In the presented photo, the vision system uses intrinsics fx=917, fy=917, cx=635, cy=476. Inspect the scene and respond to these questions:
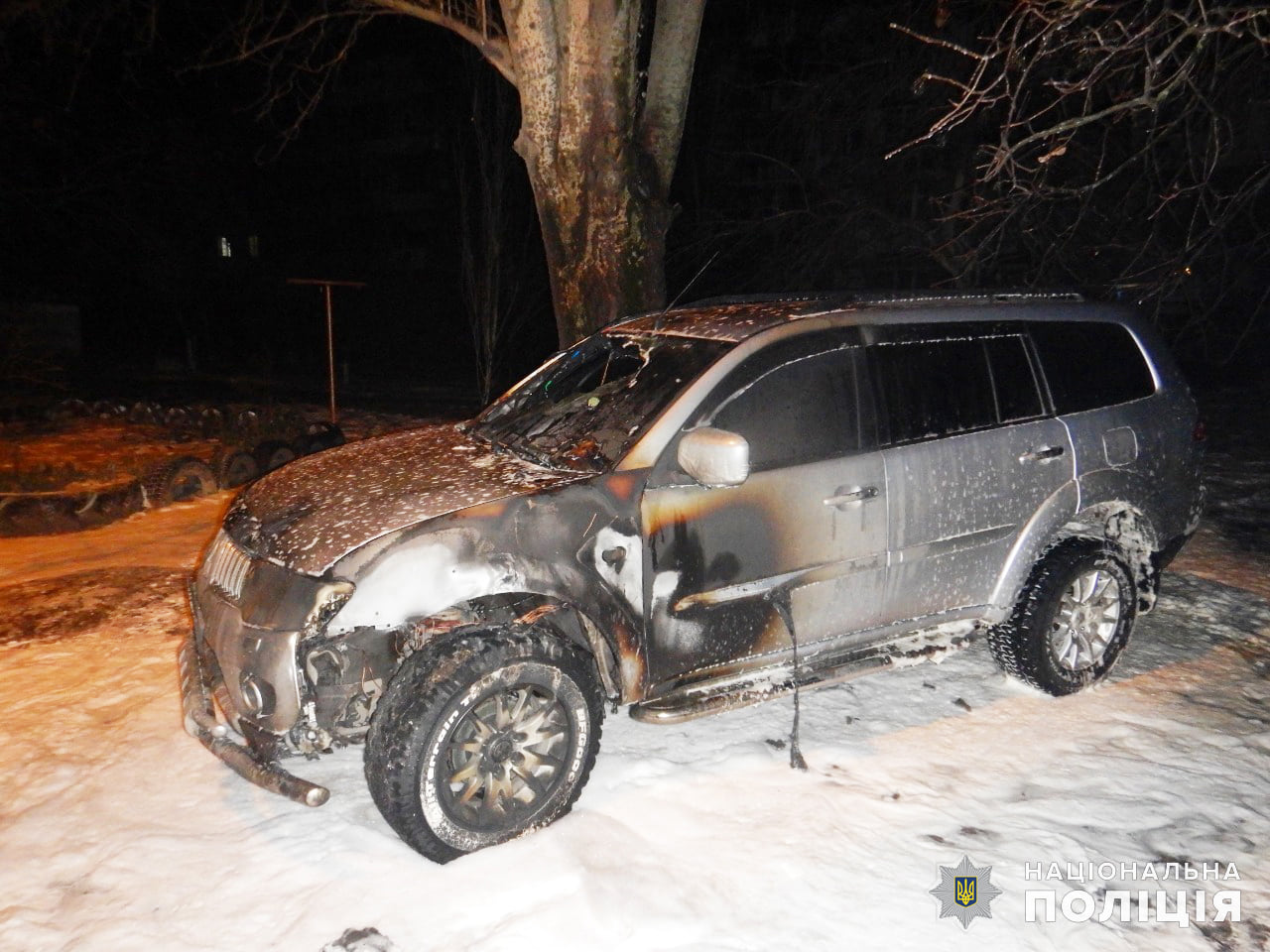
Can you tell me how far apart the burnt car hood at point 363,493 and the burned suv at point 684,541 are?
2 cm

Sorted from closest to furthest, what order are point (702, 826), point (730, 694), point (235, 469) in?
1. point (702, 826)
2. point (730, 694)
3. point (235, 469)

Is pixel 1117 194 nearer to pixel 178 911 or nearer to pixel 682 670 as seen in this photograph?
pixel 682 670

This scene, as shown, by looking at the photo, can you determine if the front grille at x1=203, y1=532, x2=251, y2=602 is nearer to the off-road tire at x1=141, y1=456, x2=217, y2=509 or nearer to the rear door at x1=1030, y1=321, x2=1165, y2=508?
the rear door at x1=1030, y1=321, x2=1165, y2=508

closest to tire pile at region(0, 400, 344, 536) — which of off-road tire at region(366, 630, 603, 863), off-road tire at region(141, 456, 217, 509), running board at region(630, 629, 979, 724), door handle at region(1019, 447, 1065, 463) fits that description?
off-road tire at region(141, 456, 217, 509)

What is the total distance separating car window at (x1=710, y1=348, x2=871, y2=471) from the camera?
386cm

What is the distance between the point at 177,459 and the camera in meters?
8.52

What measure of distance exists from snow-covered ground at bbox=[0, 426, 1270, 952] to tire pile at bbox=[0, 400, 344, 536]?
8.79 feet

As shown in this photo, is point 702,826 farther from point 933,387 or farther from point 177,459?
point 177,459

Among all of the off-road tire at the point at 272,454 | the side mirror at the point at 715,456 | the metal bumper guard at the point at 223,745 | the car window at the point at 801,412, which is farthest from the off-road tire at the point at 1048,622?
the off-road tire at the point at 272,454

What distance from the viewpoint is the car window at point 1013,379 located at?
14.8 feet

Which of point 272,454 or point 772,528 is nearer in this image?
point 772,528

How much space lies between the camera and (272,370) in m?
25.0

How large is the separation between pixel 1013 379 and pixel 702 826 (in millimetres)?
2651

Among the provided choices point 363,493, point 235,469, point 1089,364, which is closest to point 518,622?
point 363,493
